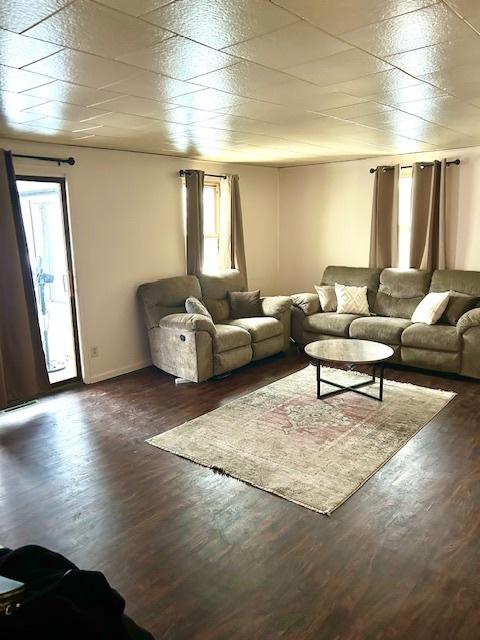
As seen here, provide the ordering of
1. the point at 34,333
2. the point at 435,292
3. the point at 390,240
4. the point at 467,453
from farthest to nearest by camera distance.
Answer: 1. the point at 390,240
2. the point at 435,292
3. the point at 34,333
4. the point at 467,453

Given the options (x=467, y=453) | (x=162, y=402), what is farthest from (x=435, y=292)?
(x=162, y=402)

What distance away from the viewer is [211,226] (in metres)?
6.40

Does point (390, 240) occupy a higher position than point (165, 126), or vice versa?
point (165, 126)

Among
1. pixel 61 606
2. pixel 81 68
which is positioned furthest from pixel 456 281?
pixel 61 606

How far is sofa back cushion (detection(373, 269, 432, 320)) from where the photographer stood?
18.7 feet

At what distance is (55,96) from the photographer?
288 centimetres

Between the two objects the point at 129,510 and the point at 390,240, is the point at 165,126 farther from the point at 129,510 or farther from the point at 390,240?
the point at 390,240

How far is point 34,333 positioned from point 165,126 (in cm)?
214

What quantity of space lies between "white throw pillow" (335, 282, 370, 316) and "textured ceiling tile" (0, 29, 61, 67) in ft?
14.5

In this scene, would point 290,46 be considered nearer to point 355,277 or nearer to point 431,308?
point 431,308

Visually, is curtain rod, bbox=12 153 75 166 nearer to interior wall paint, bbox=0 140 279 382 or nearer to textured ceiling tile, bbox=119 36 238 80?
interior wall paint, bbox=0 140 279 382

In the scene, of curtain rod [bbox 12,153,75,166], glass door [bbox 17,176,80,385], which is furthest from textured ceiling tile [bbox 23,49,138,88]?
glass door [bbox 17,176,80,385]

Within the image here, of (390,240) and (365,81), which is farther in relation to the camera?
(390,240)

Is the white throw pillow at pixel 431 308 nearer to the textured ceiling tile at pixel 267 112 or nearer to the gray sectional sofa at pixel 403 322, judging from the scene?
the gray sectional sofa at pixel 403 322
